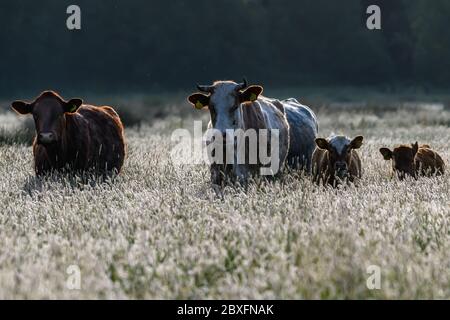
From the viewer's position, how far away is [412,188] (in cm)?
891

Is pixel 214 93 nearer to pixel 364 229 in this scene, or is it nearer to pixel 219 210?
pixel 219 210

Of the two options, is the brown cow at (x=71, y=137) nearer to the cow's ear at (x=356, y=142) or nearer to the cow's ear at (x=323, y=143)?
the cow's ear at (x=323, y=143)

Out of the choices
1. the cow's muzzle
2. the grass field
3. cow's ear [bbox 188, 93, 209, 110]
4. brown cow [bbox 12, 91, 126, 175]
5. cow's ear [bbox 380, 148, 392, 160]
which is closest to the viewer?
the grass field

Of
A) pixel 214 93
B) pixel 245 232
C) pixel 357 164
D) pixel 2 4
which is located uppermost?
pixel 2 4

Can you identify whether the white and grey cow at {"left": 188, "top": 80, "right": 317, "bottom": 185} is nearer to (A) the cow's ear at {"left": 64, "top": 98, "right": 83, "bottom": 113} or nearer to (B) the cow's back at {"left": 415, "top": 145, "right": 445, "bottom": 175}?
(A) the cow's ear at {"left": 64, "top": 98, "right": 83, "bottom": 113}

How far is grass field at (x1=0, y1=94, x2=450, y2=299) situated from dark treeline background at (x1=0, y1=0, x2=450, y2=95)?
47.0 m

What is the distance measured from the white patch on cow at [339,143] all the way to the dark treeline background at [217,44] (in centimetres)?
4385

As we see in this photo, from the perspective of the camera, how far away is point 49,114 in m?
10.6

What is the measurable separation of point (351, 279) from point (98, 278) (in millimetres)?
1626

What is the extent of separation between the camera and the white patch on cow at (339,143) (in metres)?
11.1

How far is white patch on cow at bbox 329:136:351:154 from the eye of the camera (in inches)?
439

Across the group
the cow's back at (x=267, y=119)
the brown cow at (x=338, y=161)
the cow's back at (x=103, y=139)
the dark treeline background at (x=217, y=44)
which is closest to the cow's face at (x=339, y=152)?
the brown cow at (x=338, y=161)

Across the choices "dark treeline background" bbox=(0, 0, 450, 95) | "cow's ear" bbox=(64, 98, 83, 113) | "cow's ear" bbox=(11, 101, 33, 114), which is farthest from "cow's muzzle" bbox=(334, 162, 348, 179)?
"dark treeline background" bbox=(0, 0, 450, 95)
